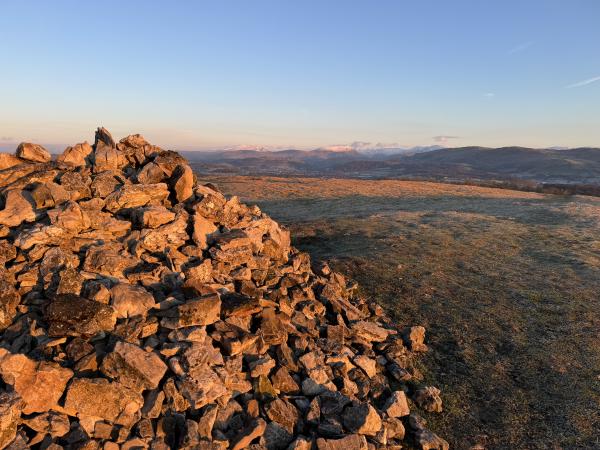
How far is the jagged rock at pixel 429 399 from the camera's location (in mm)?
10766

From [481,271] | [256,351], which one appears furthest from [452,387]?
[481,271]

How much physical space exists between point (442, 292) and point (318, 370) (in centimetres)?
915

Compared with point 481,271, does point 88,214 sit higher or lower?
higher

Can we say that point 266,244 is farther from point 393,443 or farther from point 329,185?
point 329,185

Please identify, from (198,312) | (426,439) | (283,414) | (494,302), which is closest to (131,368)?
(198,312)

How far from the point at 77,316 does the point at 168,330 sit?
1915 mm

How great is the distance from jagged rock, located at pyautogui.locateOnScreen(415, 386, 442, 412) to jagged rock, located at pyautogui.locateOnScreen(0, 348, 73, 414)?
8386mm

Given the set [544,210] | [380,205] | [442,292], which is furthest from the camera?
[380,205]

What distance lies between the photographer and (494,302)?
1661 centimetres

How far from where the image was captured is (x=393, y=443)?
30.0ft

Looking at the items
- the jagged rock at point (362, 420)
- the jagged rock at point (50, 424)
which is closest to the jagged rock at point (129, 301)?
the jagged rock at point (50, 424)

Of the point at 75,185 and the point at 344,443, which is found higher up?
the point at 75,185

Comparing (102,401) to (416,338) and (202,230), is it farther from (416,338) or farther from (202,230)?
(416,338)

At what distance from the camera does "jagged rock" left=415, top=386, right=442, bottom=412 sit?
10766 mm
